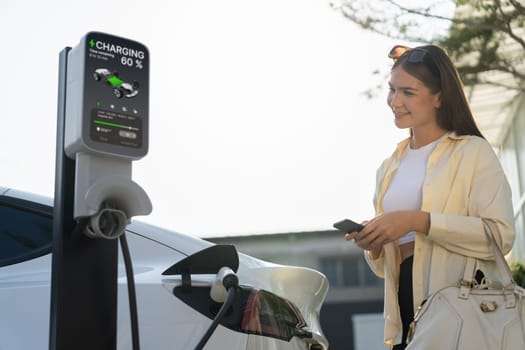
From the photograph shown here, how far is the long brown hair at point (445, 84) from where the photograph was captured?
262 centimetres

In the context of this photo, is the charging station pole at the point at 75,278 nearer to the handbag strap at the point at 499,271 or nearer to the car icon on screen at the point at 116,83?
the car icon on screen at the point at 116,83

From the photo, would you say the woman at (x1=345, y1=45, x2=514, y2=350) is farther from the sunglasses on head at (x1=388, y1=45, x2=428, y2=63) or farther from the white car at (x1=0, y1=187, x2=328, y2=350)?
the white car at (x1=0, y1=187, x2=328, y2=350)

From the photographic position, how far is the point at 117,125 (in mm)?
1718

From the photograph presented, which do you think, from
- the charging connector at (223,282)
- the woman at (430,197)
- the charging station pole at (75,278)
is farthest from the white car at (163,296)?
the charging station pole at (75,278)

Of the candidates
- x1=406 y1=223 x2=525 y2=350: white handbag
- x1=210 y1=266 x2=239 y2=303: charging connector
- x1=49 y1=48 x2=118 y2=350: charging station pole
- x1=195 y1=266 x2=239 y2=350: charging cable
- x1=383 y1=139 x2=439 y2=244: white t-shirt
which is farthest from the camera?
x1=383 y1=139 x2=439 y2=244: white t-shirt

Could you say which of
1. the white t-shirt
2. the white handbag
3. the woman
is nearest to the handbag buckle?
the white handbag

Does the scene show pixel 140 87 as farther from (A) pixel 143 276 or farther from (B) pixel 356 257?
(B) pixel 356 257

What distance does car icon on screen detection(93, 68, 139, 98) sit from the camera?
1.71 m

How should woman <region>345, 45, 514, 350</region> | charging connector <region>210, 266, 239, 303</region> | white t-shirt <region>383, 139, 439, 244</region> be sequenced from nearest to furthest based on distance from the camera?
charging connector <region>210, 266, 239, 303</region>
woman <region>345, 45, 514, 350</region>
white t-shirt <region>383, 139, 439, 244</region>

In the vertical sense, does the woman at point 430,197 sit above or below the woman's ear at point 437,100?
below

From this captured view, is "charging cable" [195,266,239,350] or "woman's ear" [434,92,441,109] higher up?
"woman's ear" [434,92,441,109]

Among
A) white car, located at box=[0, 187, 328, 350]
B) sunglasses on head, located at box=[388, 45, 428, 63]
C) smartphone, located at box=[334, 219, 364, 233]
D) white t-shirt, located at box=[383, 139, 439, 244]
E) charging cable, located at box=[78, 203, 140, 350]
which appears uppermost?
sunglasses on head, located at box=[388, 45, 428, 63]

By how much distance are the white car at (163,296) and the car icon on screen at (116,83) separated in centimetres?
66

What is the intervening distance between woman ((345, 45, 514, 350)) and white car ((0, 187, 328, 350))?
0.40m
